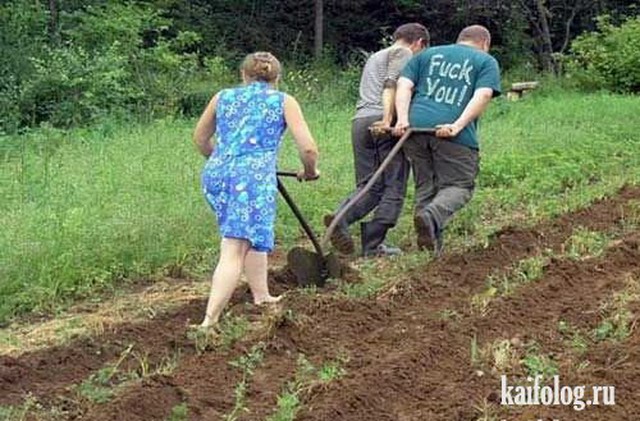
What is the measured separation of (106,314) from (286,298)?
1.13 m

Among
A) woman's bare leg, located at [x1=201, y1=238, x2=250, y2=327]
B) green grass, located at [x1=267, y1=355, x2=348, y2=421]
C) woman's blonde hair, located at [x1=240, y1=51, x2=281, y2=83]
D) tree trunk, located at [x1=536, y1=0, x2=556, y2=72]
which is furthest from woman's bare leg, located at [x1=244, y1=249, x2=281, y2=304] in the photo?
tree trunk, located at [x1=536, y1=0, x2=556, y2=72]

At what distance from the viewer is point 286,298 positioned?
24.3ft

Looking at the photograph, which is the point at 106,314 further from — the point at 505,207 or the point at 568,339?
the point at 505,207

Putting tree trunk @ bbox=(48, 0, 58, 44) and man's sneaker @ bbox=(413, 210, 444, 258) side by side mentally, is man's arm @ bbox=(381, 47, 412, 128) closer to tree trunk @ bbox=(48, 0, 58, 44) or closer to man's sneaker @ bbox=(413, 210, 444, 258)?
man's sneaker @ bbox=(413, 210, 444, 258)

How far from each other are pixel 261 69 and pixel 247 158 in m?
0.51

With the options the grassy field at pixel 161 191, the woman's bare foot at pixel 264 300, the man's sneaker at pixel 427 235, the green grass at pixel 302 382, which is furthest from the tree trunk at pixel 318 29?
the green grass at pixel 302 382

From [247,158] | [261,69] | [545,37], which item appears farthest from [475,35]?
[545,37]

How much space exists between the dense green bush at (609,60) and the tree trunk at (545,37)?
369 cm

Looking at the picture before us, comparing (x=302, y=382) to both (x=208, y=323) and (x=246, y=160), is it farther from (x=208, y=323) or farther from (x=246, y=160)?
(x=246, y=160)

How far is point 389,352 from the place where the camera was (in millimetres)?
5953

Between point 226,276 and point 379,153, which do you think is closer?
point 226,276

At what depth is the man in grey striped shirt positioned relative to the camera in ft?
29.6

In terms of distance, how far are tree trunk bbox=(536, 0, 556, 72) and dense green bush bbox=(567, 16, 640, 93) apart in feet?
12.1

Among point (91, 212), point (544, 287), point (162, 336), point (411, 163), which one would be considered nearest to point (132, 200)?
point (91, 212)
